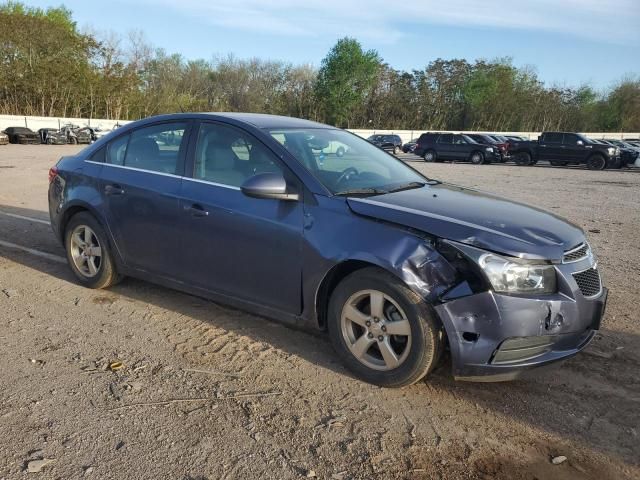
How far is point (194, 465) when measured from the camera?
2623 millimetres

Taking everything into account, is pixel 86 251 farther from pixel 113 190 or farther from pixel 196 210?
pixel 196 210

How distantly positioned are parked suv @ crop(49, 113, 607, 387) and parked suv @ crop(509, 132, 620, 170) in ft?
84.6

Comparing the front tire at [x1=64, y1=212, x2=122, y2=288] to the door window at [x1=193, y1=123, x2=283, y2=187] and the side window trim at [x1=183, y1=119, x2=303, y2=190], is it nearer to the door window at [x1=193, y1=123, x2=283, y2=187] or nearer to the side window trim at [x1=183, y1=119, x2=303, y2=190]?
the side window trim at [x1=183, y1=119, x2=303, y2=190]

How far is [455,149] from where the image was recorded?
102 feet

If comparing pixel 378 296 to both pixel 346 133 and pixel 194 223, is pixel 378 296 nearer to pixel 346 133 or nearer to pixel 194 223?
pixel 194 223

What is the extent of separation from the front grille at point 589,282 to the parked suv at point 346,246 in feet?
0.05

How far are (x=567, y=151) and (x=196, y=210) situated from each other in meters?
27.5

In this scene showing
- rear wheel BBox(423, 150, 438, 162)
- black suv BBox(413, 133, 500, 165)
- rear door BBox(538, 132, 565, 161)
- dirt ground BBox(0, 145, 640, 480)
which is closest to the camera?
dirt ground BBox(0, 145, 640, 480)

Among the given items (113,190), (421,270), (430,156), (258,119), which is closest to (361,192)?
(421,270)

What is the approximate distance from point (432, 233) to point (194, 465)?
5.81 feet

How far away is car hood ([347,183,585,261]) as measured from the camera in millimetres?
3150

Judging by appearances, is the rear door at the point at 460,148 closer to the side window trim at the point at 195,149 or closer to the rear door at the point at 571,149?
the rear door at the point at 571,149

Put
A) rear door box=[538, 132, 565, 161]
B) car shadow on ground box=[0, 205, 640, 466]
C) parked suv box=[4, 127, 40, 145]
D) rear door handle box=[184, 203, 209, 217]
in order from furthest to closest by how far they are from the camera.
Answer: parked suv box=[4, 127, 40, 145], rear door box=[538, 132, 565, 161], rear door handle box=[184, 203, 209, 217], car shadow on ground box=[0, 205, 640, 466]

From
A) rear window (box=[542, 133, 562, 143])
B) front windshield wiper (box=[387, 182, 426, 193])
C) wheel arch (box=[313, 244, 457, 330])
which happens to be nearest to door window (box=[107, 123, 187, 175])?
front windshield wiper (box=[387, 182, 426, 193])
